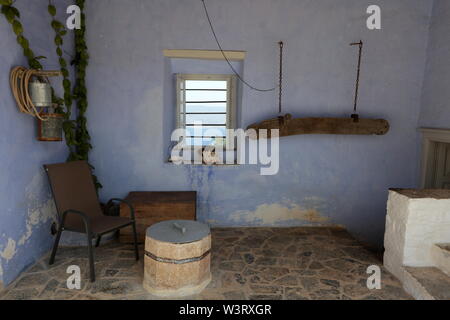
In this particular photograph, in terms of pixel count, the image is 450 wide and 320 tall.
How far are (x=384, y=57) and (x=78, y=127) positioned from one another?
430 cm

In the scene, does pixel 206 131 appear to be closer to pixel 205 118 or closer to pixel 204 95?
pixel 205 118

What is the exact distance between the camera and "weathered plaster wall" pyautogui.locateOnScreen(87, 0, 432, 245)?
14.3 feet

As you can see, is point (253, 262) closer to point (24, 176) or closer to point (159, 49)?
point (24, 176)

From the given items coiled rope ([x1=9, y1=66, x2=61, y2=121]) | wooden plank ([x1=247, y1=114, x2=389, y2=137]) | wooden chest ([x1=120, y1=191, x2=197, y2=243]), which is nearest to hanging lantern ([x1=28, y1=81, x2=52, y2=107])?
coiled rope ([x1=9, y1=66, x2=61, y2=121])

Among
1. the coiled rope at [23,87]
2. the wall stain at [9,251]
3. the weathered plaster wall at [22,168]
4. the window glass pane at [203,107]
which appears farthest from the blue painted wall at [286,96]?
the wall stain at [9,251]

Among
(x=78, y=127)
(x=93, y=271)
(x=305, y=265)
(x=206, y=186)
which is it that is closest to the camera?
(x=93, y=271)

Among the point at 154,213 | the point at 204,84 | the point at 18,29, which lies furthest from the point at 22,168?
the point at 204,84

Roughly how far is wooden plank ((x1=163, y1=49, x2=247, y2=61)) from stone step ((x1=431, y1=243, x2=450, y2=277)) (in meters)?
3.16

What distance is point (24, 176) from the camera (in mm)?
3262

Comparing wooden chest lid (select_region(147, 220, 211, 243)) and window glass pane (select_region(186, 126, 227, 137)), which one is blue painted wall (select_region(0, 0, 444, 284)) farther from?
wooden chest lid (select_region(147, 220, 211, 243))

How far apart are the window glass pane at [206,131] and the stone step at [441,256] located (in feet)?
9.85

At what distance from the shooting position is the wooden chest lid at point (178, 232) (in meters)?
2.92

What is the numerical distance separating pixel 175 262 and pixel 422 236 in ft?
7.84

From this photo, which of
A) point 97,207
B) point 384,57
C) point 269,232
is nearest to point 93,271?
point 97,207
